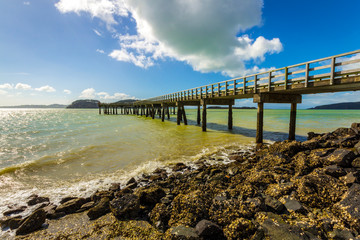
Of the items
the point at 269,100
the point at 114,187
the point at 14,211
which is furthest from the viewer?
the point at 269,100

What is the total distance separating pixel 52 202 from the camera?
4953mm

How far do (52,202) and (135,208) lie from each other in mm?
2986

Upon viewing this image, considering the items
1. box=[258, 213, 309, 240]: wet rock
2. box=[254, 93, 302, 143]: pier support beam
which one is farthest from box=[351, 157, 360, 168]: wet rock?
box=[254, 93, 302, 143]: pier support beam

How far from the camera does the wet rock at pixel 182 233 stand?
2947 millimetres

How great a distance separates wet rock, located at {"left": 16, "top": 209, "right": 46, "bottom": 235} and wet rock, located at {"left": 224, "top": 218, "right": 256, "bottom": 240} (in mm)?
4199

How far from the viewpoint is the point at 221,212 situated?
11.4 feet

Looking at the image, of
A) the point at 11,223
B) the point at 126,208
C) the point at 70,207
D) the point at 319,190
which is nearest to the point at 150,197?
the point at 126,208

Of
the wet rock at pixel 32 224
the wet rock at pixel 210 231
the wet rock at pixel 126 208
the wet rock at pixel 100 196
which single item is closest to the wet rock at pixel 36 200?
the wet rock at pixel 32 224

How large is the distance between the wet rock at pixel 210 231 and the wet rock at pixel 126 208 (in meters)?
1.62

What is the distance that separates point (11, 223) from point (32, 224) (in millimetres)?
635

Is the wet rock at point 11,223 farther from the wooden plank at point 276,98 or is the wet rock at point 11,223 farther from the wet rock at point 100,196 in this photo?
the wooden plank at point 276,98

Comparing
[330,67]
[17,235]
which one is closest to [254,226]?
[17,235]

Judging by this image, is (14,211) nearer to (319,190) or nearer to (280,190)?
(280,190)

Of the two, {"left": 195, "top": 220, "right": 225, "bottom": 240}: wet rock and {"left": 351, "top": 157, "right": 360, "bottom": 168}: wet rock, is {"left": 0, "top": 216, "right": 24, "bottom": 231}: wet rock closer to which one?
{"left": 195, "top": 220, "right": 225, "bottom": 240}: wet rock
